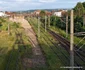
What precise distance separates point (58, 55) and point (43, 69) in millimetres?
5423

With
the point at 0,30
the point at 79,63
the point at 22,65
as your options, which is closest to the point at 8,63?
the point at 22,65

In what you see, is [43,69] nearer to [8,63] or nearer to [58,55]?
[8,63]

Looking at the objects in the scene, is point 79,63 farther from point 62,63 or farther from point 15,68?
point 15,68

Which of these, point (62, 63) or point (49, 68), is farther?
point (62, 63)

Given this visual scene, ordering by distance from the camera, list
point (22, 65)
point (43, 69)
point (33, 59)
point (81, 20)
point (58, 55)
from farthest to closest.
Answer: point (81, 20), point (58, 55), point (33, 59), point (22, 65), point (43, 69)

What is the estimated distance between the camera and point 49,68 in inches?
709

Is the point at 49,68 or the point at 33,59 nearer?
the point at 49,68

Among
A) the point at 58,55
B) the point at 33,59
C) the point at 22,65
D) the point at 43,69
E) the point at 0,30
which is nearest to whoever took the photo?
the point at 43,69

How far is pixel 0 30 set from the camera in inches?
1955

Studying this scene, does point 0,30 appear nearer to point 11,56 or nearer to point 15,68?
point 11,56

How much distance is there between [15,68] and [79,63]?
15.0 feet

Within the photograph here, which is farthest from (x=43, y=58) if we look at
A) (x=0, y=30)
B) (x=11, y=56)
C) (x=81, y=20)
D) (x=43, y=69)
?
(x=0, y=30)

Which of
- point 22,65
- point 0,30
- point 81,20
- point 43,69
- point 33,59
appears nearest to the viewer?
point 43,69

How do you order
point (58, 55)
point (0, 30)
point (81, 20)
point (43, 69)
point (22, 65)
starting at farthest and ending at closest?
1. point (0, 30)
2. point (81, 20)
3. point (58, 55)
4. point (22, 65)
5. point (43, 69)
